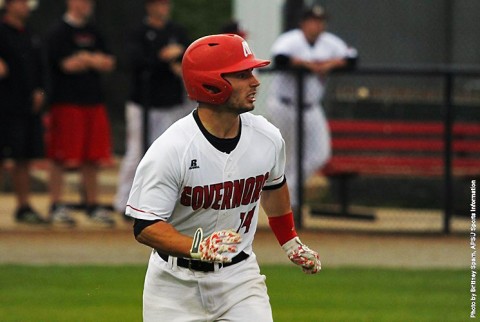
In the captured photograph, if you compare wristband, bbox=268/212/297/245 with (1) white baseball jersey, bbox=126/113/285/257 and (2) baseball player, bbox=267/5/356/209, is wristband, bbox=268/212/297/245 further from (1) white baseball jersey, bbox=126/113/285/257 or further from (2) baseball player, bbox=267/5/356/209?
(2) baseball player, bbox=267/5/356/209

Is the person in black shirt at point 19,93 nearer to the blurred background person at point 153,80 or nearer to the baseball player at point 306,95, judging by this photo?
the blurred background person at point 153,80

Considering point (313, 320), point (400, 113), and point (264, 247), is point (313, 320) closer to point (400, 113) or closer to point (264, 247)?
point (264, 247)

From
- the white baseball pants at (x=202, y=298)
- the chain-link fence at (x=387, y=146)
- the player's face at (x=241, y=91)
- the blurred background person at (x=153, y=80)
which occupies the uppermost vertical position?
the player's face at (x=241, y=91)

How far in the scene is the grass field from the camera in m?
9.20

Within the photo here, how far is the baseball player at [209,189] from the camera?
5.73 m

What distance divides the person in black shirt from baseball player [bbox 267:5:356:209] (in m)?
2.35

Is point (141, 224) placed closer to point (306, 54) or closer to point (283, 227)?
point (283, 227)

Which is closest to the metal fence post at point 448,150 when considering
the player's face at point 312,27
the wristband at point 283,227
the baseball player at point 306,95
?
the baseball player at point 306,95

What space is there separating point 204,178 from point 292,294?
4372 millimetres

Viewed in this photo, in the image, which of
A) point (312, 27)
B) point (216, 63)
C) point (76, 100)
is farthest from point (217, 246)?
Result: point (312, 27)

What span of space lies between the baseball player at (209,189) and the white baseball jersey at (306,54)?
746 centimetres

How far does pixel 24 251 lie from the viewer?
11969 mm

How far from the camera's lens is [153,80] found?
13.3 metres

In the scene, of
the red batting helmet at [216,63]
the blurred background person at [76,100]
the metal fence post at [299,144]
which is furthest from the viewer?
the metal fence post at [299,144]
